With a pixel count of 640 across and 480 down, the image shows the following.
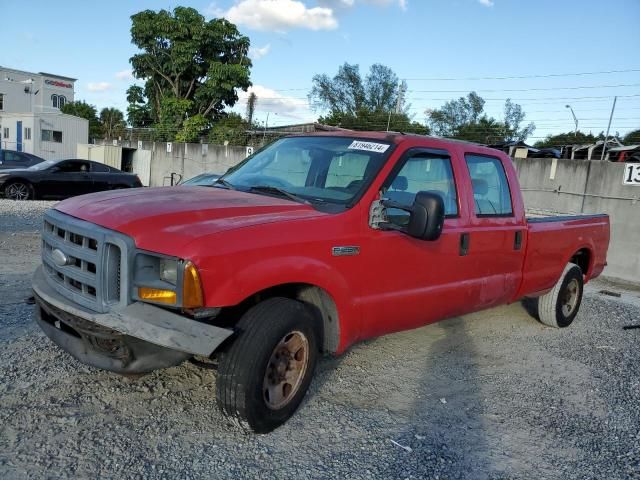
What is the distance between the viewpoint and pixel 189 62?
112 feet

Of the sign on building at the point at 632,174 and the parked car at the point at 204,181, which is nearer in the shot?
the parked car at the point at 204,181

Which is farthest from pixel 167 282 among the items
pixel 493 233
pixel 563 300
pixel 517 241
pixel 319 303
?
pixel 563 300

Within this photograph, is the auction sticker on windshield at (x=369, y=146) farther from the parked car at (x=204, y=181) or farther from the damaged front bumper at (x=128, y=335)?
the damaged front bumper at (x=128, y=335)

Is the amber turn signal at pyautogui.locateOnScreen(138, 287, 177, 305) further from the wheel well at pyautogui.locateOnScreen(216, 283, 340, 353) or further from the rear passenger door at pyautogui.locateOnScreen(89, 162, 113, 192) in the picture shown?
the rear passenger door at pyautogui.locateOnScreen(89, 162, 113, 192)

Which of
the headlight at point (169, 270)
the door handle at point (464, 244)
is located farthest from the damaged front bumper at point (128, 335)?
the door handle at point (464, 244)

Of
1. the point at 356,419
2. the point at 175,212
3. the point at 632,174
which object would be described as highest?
the point at 632,174

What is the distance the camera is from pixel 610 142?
16.8 m

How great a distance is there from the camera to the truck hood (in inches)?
117

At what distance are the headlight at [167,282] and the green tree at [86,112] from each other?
171 ft

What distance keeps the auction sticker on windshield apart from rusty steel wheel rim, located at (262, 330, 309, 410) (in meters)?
1.52

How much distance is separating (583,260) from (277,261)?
498 centimetres

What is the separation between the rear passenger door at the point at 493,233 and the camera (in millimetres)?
4711

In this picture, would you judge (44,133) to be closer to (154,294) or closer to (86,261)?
(86,261)

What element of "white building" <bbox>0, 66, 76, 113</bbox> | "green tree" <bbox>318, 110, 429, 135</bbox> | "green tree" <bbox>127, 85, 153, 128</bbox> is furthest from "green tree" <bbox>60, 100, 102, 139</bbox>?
"green tree" <bbox>318, 110, 429, 135</bbox>
